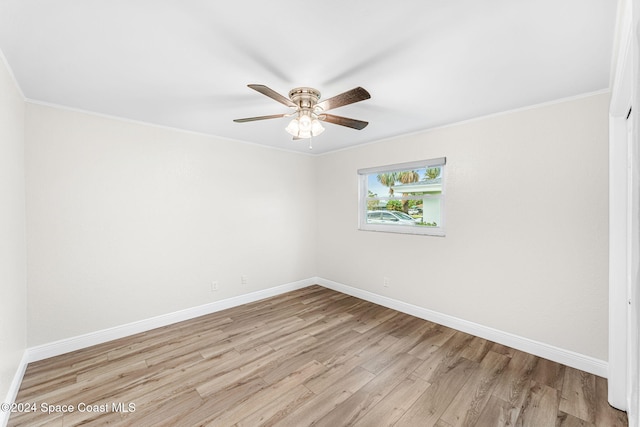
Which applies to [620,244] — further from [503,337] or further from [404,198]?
[404,198]

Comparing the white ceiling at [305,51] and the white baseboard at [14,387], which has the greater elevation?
the white ceiling at [305,51]

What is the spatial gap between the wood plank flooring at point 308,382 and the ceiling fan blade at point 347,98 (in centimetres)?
215

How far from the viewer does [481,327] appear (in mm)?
2893

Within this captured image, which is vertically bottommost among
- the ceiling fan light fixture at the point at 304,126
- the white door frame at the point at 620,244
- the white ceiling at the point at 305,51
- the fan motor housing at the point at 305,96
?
the white door frame at the point at 620,244

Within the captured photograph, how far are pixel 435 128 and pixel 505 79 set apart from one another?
1.20m

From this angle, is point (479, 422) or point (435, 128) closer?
point (479, 422)

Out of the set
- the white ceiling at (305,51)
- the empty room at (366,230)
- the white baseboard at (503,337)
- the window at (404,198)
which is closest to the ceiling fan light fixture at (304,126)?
the empty room at (366,230)

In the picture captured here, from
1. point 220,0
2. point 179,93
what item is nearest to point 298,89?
point 220,0

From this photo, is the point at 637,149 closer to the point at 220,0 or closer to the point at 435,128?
the point at 220,0

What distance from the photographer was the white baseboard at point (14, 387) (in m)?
1.75

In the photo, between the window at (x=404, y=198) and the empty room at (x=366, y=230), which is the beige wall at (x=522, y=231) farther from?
the window at (x=404, y=198)

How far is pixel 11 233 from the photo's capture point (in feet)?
6.43

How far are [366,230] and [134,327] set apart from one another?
3.08 meters

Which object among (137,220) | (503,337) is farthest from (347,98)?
(503,337)
